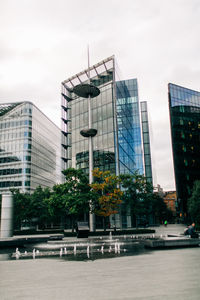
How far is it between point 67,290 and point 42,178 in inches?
3840

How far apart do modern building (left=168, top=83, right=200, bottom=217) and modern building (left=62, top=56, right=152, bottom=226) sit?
75.5ft

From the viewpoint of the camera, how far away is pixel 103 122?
5566 centimetres

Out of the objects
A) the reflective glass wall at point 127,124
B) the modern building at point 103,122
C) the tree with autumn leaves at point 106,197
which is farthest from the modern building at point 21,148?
the tree with autumn leaves at point 106,197

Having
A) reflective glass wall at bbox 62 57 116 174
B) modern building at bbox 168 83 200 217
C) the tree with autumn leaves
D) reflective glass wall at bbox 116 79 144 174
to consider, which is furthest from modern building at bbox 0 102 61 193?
the tree with autumn leaves

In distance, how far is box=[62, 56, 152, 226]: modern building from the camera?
5353cm

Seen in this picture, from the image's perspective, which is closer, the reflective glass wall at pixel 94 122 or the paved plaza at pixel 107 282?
the paved plaza at pixel 107 282

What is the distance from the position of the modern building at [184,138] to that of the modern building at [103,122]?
906 inches

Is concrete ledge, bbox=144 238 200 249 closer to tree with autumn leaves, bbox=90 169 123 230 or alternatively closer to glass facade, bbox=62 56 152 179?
tree with autumn leaves, bbox=90 169 123 230

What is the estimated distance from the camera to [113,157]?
52250 mm

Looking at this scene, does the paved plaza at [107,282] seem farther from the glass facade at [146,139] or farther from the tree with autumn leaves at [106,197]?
the glass facade at [146,139]

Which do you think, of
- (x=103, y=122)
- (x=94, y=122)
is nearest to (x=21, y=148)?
(x=94, y=122)

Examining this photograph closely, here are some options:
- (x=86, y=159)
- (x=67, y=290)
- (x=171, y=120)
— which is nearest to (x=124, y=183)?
(x=86, y=159)

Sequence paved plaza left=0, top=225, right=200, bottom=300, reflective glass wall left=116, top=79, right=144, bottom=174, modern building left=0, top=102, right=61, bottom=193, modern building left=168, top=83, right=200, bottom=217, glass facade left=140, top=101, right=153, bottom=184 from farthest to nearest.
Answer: glass facade left=140, top=101, right=153, bottom=184, modern building left=0, top=102, right=61, bottom=193, modern building left=168, top=83, right=200, bottom=217, reflective glass wall left=116, top=79, right=144, bottom=174, paved plaza left=0, top=225, right=200, bottom=300

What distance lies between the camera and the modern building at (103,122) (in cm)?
5353
